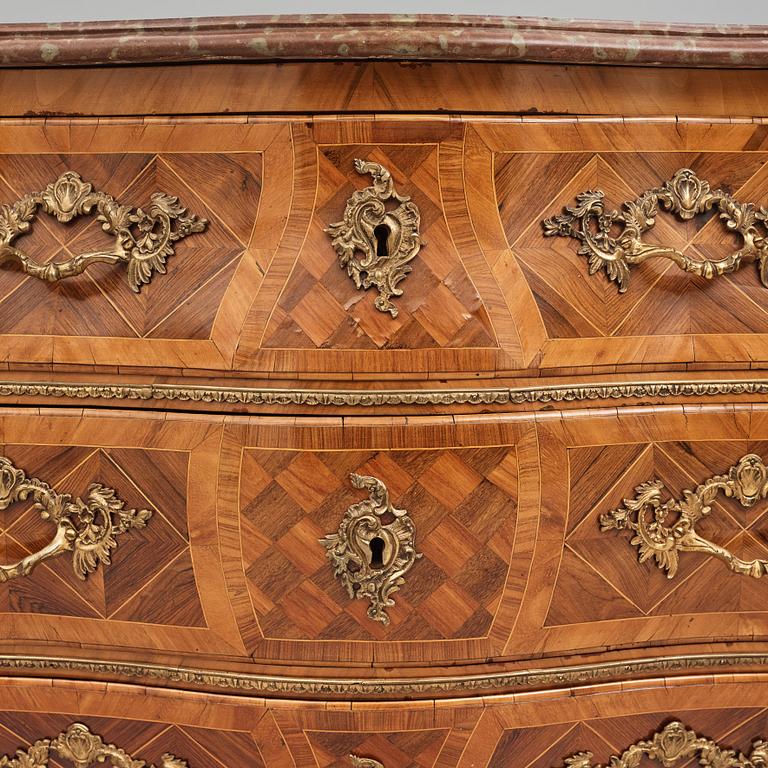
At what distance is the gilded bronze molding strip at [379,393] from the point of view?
2.42ft

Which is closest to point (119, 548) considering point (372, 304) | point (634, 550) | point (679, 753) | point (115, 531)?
point (115, 531)

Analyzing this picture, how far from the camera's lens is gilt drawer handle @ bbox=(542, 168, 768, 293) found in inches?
29.1

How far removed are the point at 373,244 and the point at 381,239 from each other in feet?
0.05

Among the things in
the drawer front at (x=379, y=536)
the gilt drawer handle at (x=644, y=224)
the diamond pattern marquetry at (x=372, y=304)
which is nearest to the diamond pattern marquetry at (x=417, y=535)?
the drawer front at (x=379, y=536)

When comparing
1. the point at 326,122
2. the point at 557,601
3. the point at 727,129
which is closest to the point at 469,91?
the point at 326,122

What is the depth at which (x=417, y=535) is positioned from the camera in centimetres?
76

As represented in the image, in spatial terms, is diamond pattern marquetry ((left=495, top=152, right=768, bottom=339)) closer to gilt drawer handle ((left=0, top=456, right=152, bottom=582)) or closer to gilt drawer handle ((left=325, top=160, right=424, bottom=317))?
gilt drawer handle ((left=325, top=160, right=424, bottom=317))

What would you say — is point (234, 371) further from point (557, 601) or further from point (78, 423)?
point (557, 601)

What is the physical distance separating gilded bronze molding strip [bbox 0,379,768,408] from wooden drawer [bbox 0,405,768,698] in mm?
18

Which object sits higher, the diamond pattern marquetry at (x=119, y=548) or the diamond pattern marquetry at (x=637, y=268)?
the diamond pattern marquetry at (x=637, y=268)

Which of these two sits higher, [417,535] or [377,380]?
[377,380]

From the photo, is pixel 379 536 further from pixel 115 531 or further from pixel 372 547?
pixel 115 531

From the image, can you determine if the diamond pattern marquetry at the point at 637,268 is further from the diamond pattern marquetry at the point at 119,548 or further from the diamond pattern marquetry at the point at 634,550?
the diamond pattern marquetry at the point at 119,548

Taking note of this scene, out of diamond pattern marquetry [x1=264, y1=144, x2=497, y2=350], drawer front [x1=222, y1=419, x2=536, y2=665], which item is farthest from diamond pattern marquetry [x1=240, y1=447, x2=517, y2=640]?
diamond pattern marquetry [x1=264, y1=144, x2=497, y2=350]
